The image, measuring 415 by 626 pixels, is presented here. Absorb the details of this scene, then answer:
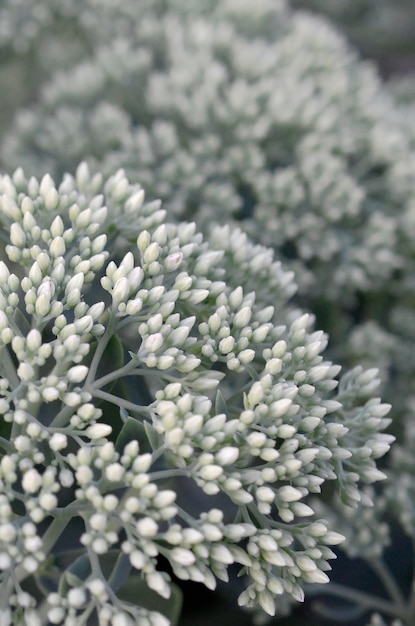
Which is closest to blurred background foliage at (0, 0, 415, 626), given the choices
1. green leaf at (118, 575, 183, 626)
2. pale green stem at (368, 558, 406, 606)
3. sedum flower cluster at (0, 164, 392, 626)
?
pale green stem at (368, 558, 406, 606)

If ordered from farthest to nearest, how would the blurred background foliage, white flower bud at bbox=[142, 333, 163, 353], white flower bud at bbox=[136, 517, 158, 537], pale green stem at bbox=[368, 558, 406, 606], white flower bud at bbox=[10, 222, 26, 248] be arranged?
1. the blurred background foliage
2. pale green stem at bbox=[368, 558, 406, 606]
3. white flower bud at bbox=[10, 222, 26, 248]
4. white flower bud at bbox=[142, 333, 163, 353]
5. white flower bud at bbox=[136, 517, 158, 537]

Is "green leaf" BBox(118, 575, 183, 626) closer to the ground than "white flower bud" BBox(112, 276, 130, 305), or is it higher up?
closer to the ground

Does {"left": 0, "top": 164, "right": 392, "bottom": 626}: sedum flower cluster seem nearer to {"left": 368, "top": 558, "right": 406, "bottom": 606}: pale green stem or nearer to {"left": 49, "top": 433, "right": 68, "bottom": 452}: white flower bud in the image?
{"left": 49, "top": 433, "right": 68, "bottom": 452}: white flower bud

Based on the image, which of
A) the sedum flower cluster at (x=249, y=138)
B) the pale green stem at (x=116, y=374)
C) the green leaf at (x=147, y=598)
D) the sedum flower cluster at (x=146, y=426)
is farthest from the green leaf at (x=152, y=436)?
the sedum flower cluster at (x=249, y=138)

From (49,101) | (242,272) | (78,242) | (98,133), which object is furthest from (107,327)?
(49,101)

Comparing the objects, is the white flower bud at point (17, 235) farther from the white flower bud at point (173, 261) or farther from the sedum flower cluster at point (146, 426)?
the white flower bud at point (173, 261)

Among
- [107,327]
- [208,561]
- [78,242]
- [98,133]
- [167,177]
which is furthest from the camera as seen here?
[98,133]

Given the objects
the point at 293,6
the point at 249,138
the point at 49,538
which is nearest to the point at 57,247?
the point at 49,538

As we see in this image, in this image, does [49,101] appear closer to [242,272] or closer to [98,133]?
[98,133]
